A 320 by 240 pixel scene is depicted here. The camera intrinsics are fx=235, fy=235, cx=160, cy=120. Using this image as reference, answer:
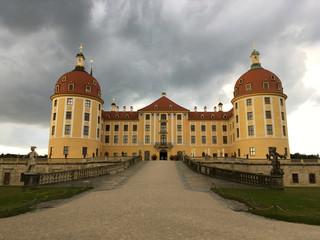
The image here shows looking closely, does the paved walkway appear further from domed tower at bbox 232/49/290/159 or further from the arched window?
the arched window

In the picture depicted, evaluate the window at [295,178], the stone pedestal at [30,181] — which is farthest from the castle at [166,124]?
the stone pedestal at [30,181]

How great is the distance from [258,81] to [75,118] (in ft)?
110

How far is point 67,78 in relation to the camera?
146 feet

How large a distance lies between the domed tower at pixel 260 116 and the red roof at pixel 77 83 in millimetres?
27587

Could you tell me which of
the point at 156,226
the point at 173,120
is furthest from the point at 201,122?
the point at 156,226

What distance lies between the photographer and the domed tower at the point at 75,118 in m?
40.8

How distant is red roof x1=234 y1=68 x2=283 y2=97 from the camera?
42.0 m

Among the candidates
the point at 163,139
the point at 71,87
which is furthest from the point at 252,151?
the point at 71,87

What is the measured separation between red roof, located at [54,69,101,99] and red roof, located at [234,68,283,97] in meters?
27.8

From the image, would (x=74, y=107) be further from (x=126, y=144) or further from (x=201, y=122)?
(x=201, y=122)

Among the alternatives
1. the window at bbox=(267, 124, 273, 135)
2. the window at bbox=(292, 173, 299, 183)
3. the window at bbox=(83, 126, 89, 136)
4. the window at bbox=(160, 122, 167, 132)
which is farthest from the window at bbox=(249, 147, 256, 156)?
the window at bbox=(83, 126, 89, 136)

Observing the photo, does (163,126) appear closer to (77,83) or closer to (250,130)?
(250,130)

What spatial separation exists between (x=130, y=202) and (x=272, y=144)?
35149mm

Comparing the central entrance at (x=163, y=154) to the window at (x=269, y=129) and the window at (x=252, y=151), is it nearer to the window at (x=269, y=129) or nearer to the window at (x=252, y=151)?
the window at (x=252, y=151)
